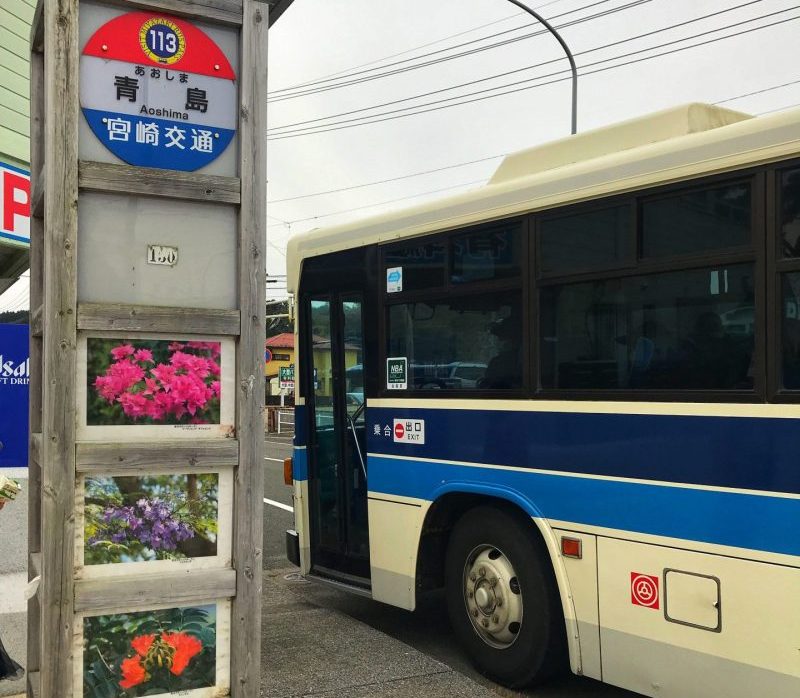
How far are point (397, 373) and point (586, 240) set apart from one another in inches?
69.6

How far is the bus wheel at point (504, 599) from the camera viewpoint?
482 cm

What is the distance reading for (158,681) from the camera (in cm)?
320

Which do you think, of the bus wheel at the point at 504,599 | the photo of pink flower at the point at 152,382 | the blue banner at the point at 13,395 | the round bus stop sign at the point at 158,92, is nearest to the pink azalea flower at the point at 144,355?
the photo of pink flower at the point at 152,382

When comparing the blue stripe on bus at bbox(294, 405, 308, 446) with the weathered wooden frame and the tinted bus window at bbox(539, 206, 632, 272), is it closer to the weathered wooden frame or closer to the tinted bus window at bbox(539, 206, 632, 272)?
the tinted bus window at bbox(539, 206, 632, 272)

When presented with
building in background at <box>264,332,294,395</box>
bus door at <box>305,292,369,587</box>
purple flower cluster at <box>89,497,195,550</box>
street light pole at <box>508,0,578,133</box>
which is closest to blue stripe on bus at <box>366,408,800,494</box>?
bus door at <box>305,292,369,587</box>

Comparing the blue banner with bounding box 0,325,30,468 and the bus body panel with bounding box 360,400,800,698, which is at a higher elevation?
the blue banner with bounding box 0,325,30,468

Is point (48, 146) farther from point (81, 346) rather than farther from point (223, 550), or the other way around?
point (223, 550)

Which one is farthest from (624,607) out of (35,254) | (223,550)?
(35,254)

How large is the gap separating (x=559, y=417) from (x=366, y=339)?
188cm

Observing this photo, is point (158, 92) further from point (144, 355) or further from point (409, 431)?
point (409, 431)

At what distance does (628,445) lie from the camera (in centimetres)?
435

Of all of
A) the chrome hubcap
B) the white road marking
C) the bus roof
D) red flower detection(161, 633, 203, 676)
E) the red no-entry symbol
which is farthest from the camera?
the white road marking

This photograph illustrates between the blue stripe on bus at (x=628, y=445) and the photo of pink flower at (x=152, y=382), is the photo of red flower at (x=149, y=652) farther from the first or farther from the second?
the blue stripe on bus at (x=628, y=445)

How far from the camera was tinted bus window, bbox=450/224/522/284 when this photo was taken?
508cm
